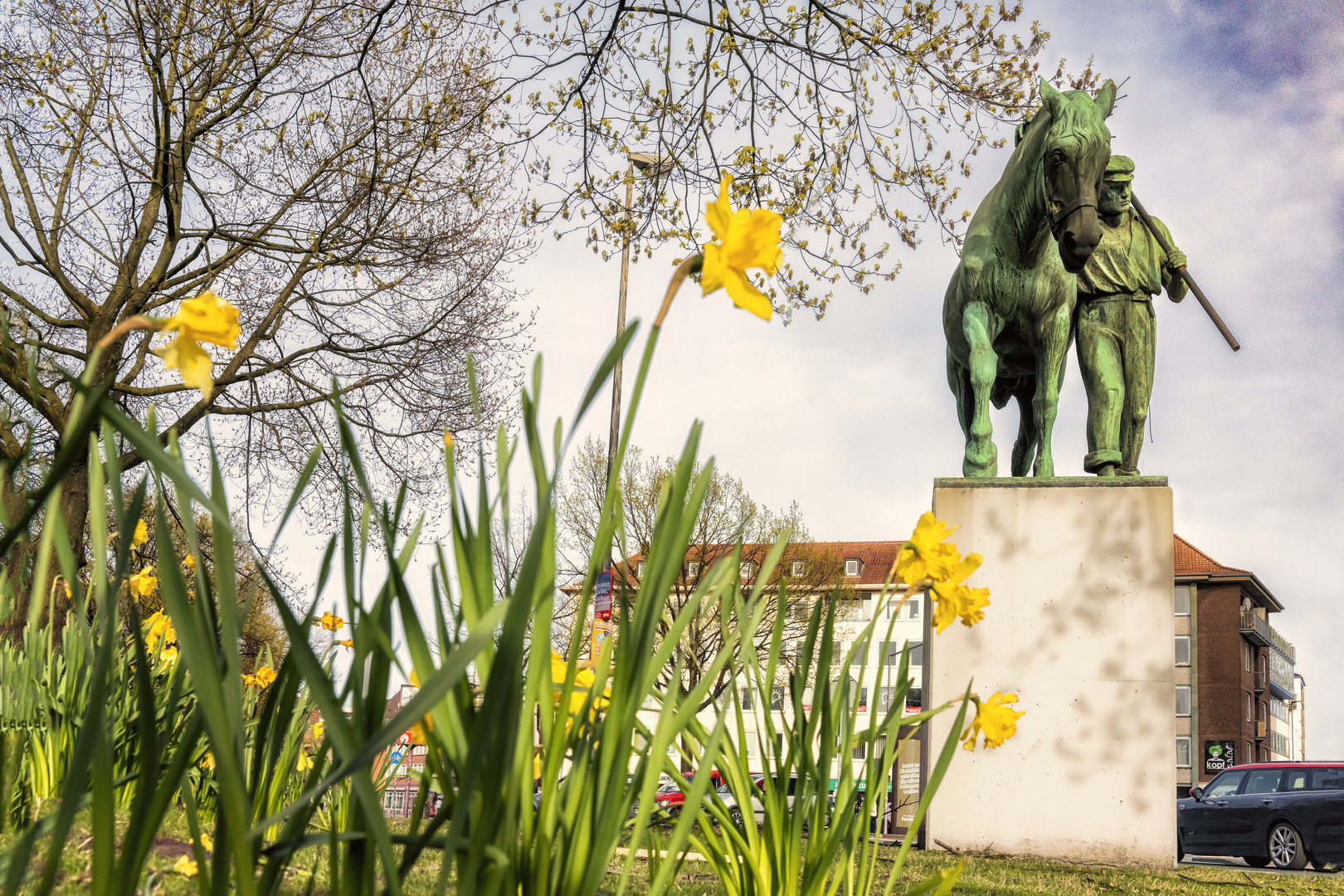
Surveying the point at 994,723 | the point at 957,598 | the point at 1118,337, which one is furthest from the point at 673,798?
the point at 957,598

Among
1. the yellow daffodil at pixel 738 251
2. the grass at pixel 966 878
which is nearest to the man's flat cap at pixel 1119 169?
the grass at pixel 966 878

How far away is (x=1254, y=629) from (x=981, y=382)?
49961 mm

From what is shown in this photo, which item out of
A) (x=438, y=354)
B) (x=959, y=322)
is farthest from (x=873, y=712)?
(x=438, y=354)

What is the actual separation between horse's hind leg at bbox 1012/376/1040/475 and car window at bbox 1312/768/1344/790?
8086 mm

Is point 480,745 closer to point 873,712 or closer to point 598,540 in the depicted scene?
point 598,540

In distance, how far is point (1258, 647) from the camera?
2053 inches

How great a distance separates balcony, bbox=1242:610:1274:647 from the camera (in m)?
47.8

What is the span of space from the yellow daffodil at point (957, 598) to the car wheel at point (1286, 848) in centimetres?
1247

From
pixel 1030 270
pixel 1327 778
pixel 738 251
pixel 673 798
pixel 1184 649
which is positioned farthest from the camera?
pixel 1184 649

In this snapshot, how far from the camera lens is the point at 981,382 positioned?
18.5 ft

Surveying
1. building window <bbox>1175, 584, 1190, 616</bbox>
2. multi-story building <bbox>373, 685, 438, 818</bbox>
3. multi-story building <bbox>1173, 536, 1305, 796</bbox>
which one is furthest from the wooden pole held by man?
building window <bbox>1175, 584, 1190, 616</bbox>

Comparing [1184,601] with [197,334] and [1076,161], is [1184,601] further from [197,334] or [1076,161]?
[197,334]

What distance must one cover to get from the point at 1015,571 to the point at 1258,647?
54.4 m

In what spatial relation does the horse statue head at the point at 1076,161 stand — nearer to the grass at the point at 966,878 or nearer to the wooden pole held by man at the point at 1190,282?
the wooden pole held by man at the point at 1190,282
